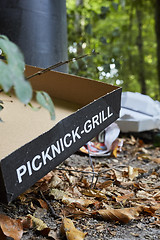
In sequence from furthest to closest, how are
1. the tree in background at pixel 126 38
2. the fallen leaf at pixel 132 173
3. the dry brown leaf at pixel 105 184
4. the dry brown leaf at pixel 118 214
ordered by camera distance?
the tree in background at pixel 126 38 < the fallen leaf at pixel 132 173 < the dry brown leaf at pixel 105 184 < the dry brown leaf at pixel 118 214

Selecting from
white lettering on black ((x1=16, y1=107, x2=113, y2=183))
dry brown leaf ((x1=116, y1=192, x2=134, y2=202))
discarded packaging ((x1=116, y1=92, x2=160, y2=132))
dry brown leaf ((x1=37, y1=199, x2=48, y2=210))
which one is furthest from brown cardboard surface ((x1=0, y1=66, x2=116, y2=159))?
discarded packaging ((x1=116, y1=92, x2=160, y2=132))

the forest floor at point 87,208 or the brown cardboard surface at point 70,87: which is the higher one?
the brown cardboard surface at point 70,87

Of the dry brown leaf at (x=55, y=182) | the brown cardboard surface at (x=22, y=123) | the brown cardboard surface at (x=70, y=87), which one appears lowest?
the dry brown leaf at (x=55, y=182)

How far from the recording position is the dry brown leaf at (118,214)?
4.41 feet

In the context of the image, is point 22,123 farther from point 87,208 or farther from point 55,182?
point 87,208

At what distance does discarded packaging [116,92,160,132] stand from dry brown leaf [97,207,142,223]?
1.54m

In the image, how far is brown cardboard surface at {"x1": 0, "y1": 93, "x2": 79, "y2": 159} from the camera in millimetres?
1410

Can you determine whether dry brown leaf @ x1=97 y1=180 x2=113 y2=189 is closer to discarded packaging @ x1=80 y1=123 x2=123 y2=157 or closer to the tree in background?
discarded packaging @ x1=80 y1=123 x2=123 y2=157

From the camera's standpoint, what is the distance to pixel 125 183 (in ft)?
5.95

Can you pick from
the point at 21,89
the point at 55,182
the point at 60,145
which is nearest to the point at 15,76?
the point at 21,89

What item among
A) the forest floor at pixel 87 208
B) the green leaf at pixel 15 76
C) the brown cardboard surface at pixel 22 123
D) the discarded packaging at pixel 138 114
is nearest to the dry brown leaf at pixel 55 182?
the forest floor at pixel 87 208

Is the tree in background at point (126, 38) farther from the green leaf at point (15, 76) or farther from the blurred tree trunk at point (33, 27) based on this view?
the green leaf at point (15, 76)

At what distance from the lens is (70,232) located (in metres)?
1.20

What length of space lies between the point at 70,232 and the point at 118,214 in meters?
0.26
